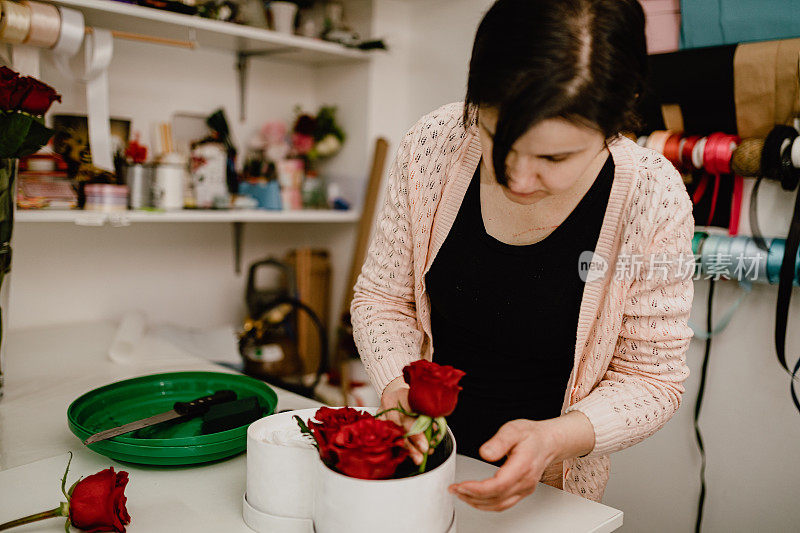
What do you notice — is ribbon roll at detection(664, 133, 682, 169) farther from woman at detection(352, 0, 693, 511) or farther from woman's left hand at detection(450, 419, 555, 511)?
woman's left hand at detection(450, 419, 555, 511)

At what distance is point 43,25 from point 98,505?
119 centimetres

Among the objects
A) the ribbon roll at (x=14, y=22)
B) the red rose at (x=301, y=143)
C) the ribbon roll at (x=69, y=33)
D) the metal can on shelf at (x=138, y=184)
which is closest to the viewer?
the ribbon roll at (x=14, y=22)

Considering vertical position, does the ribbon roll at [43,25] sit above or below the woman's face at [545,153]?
above

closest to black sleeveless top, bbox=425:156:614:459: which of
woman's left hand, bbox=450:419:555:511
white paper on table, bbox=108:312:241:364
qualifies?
woman's left hand, bbox=450:419:555:511

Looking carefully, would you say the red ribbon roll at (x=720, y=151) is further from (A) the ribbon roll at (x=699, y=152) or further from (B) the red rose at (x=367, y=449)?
(B) the red rose at (x=367, y=449)

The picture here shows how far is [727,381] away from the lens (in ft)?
5.57

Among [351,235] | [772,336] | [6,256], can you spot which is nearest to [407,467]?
[6,256]

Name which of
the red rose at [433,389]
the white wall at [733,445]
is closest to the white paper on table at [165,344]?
the red rose at [433,389]

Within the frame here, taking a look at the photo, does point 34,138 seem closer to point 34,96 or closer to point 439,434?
point 34,96

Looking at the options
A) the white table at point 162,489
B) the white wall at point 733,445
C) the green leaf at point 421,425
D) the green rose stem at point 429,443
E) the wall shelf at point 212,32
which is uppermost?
the wall shelf at point 212,32

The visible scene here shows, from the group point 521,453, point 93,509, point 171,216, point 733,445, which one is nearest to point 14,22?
point 171,216

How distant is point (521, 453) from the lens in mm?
703

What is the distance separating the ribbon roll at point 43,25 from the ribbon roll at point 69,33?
0.01 m

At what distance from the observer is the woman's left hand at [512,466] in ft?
2.15
